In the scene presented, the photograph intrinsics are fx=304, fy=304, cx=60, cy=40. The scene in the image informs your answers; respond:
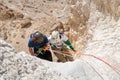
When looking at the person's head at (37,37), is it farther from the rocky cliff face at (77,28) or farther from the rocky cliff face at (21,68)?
the rocky cliff face at (21,68)

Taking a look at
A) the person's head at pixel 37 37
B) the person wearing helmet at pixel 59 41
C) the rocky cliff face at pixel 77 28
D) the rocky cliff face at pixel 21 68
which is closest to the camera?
the rocky cliff face at pixel 21 68

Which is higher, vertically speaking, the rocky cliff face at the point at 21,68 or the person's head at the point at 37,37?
the person's head at the point at 37,37

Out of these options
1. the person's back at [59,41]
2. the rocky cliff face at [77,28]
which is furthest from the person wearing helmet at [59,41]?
the rocky cliff face at [77,28]

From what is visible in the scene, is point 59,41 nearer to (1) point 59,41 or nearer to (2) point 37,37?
(1) point 59,41

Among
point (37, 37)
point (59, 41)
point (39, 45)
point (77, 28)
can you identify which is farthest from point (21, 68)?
point (77, 28)

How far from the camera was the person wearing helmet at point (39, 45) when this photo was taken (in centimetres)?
785

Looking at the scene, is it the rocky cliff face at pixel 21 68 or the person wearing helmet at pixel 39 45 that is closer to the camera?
the rocky cliff face at pixel 21 68

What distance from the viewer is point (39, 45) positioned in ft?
26.5

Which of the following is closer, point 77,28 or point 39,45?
point 39,45

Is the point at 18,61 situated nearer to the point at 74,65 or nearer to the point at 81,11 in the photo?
the point at 74,65

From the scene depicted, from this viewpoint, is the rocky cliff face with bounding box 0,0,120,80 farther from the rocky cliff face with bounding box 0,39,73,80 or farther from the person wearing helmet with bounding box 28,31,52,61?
the person wearing helmet with bounding box 28,31,52,61

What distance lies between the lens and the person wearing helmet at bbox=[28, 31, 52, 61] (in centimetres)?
785

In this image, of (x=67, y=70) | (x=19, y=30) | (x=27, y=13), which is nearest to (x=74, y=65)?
(x=67, y=70)

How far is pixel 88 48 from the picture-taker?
21.4 ft
